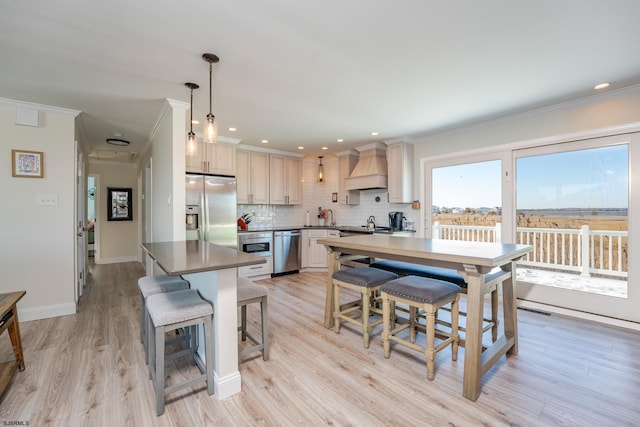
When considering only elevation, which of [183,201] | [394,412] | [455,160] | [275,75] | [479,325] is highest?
[275,75]

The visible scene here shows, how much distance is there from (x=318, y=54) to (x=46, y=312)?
13.3 feet

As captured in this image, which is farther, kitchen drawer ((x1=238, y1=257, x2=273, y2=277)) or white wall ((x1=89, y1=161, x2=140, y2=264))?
white wall ((x1=89, y1=161, x2=140, y2=264))

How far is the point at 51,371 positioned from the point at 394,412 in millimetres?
2509

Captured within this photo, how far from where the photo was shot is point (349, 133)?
14.3 feet

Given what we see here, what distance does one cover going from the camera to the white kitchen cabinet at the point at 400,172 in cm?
458

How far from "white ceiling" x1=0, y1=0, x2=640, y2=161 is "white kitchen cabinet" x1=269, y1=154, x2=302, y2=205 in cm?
197

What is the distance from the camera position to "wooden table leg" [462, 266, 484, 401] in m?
1.79

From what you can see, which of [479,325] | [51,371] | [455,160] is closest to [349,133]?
[455,160]

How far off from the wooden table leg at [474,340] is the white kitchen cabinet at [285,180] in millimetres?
4121

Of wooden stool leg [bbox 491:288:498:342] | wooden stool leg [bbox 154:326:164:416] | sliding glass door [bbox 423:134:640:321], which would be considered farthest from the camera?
sliding glass door [bbox 423:134:640:321]

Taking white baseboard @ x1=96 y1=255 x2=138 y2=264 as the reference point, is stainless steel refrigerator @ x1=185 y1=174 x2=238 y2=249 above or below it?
above

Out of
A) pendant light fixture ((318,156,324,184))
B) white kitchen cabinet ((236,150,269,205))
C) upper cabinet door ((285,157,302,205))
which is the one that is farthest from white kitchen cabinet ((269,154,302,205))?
pendant light fixture ((318,156,324,184))

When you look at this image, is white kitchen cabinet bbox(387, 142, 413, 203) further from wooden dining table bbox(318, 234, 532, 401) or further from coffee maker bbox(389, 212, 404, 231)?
wooden dining table bbox(318, 234, 532, 401)

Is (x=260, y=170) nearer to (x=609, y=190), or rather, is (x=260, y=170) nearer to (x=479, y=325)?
(x=479, y=325)
